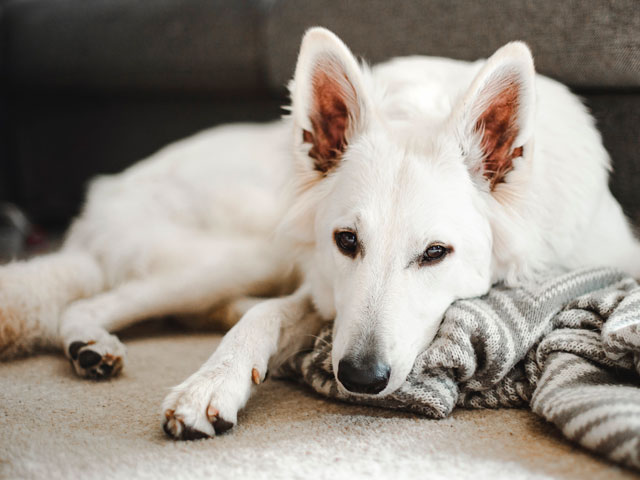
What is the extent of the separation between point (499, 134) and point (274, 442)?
1036 mm

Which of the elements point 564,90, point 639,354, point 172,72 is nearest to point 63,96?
point 172,72

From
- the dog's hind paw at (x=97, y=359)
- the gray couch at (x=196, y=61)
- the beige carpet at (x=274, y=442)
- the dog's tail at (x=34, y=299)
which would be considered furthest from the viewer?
the gray couch at (x=196, y=61)

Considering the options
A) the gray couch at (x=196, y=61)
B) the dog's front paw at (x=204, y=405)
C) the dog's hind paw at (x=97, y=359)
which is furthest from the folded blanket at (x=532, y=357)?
the gray couch at (x=196, y=61)

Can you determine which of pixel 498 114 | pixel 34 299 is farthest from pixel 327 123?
pixel 34 299

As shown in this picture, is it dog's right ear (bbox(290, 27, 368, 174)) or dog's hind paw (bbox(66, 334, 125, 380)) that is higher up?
dog's right ear (bbox(290, 27, 368, 174))

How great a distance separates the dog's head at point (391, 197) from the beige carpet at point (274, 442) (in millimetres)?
154

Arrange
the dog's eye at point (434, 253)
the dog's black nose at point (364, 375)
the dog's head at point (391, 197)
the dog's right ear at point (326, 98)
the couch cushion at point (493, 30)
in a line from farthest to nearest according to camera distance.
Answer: the couch cushion at point (493, 30)
the dog's right ear at point (326, 98)
the dog's eye at point (434, 253)
the dog's head at point (391, 197)
the dog's black nose at point (364, 375)

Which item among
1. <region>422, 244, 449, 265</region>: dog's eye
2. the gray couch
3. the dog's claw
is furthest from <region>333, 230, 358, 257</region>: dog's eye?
the gray couch

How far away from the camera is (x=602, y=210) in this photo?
2051 mm

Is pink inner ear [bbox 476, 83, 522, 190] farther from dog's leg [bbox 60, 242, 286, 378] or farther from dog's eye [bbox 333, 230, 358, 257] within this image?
dog's leg [bbox 60, 242, 286, 378]

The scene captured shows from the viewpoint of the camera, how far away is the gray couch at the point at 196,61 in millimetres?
2232

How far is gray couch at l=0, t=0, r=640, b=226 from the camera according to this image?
7.32ft

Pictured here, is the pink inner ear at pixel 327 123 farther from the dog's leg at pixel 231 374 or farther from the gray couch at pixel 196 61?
the gray couch at pixel 196 61

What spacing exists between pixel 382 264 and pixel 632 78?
1246mm
